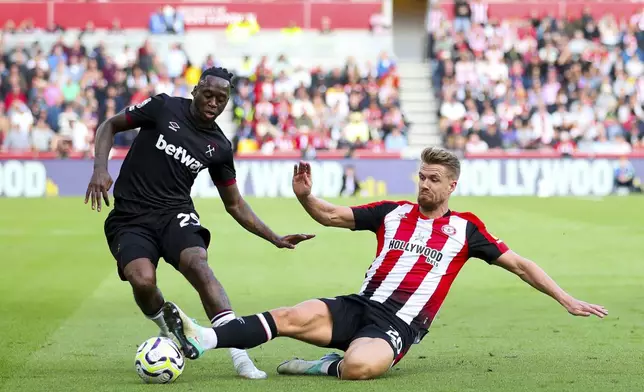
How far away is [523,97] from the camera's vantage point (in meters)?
32.7

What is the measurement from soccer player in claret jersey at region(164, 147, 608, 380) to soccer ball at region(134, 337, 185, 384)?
1.95ft

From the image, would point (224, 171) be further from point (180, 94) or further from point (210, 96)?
point (180, 94)

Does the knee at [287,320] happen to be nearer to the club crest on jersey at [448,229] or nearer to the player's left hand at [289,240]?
the player's left hand at [289,240]

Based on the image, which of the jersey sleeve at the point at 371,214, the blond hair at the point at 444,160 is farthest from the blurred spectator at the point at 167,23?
the blond hair at the point at 444,160

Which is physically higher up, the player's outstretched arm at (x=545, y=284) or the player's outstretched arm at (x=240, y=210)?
the player's outstretched arm at (x=240, y=210)

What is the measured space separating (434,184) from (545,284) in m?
1.01

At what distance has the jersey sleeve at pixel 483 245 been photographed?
8000mm

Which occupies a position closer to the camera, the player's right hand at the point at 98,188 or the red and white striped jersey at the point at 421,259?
the player's right hand at the point at 98,188

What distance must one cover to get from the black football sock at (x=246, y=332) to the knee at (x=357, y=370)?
519mm

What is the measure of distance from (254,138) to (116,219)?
72.1ft

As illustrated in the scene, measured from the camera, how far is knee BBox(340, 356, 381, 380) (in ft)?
25.0

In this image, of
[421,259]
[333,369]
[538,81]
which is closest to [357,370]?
[333,369]

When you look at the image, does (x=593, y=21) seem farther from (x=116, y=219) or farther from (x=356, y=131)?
(x=116, y=219)

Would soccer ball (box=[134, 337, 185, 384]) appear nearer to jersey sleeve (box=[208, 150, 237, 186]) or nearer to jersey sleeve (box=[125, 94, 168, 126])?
jersey sleeve (box=[208, 150, 237, 186])
